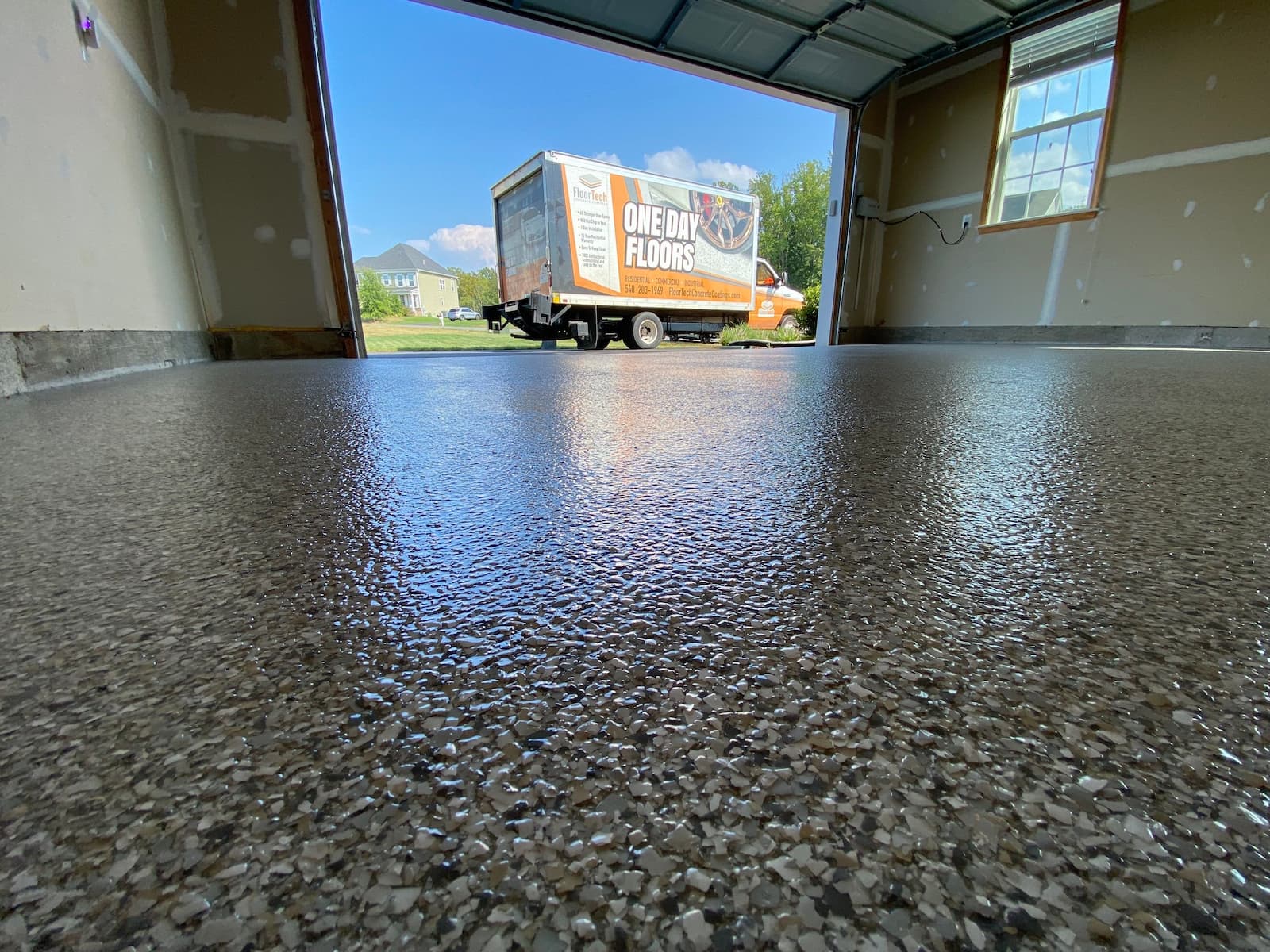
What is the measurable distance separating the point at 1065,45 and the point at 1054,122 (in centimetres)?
70

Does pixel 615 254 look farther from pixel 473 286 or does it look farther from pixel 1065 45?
pixel 473 286

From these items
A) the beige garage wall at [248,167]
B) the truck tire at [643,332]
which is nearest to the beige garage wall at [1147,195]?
the truck tire at [643,332]

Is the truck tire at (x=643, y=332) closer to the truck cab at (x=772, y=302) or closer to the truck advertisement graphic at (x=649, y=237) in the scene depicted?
the truck advertisement graphic at (x=649, y=237)

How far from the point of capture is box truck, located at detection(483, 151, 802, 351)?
25.9 feet

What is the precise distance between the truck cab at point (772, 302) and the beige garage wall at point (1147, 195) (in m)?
4.53

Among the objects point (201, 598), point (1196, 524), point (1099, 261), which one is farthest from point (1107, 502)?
point (1099, 261)

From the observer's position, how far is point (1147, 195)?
5168 mm

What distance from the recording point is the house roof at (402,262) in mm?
44969

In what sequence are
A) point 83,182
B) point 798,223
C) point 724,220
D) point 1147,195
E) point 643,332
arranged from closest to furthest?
1. point 83,182
2. point 1147,195
3. point 643,332
4. point 724,220
5. point 798,223

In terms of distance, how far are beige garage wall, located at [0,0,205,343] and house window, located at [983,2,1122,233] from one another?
7787mm

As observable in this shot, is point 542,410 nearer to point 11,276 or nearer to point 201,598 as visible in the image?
point 201,598

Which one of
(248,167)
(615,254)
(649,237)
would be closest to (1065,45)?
(649,237)

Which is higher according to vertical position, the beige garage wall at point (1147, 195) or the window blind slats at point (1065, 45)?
the window blind slats at point (1065, 45)

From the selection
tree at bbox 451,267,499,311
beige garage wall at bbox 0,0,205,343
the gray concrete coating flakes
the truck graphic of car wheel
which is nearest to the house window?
the truck graphic of car wheel
